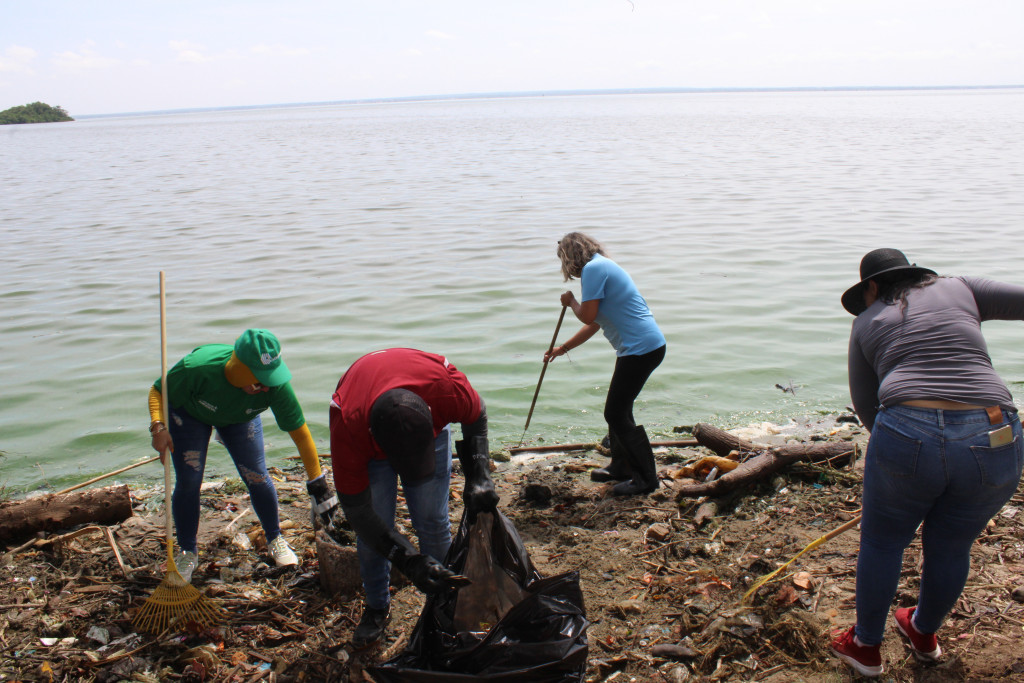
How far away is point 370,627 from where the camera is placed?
11.6 ft

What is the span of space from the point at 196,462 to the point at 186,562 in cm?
54

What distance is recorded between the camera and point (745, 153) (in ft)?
102

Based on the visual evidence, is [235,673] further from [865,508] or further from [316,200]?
[316,200]

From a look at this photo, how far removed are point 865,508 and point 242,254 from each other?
1305cm

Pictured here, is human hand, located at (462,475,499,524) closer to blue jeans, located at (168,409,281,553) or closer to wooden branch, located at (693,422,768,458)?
blue jeans, located at (168,409,281,553)

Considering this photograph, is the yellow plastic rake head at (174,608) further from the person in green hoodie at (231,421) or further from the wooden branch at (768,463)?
the wooden branch at (768,463)

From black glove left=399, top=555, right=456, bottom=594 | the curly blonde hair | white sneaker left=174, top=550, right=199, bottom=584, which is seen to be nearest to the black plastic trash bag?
black glove left=399, top=555, right=456, bottom=594

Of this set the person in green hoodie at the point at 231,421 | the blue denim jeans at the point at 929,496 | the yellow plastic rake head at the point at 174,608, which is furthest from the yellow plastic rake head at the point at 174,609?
the blue denim jeans at the point at 929,496

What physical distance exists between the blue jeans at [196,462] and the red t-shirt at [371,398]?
1180 mm

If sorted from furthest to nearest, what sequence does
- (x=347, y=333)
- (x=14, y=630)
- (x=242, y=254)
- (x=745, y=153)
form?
(x=745, y=153)
(x=242, y=254)
(x=347, y=333)
(x=14, y=630)

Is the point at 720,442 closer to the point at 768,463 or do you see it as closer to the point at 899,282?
the point at 768,463

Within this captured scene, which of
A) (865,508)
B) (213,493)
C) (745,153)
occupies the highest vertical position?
(745,153)

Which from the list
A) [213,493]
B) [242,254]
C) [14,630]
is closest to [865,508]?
[14,630]

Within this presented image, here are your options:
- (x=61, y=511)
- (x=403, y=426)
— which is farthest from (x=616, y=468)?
(x=61, y=511)
